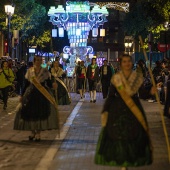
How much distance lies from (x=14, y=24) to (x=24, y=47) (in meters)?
25.4

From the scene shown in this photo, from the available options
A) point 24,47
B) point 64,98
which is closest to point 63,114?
point 64,98

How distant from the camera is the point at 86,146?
41.7 feet

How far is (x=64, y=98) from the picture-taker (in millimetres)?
21500

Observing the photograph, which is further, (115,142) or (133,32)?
(133,32)

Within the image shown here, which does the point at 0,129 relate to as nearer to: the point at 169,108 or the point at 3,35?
the point at 169,108

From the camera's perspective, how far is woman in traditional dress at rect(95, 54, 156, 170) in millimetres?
8391

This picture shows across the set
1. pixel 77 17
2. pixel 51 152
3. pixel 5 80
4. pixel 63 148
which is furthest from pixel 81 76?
pixel 51 152

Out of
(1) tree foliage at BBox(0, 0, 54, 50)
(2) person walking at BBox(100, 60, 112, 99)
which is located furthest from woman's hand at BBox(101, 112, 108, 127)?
(1) tree foliage at BBox(0, 0, 54, 50)

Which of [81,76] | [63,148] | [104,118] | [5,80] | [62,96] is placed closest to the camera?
[104,118]

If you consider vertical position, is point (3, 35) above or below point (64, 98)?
above

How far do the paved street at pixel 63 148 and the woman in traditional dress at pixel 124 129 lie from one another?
162 centimetres

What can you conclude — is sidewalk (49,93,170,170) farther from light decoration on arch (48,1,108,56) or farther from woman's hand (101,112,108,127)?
light decoration on arch (48,1,108,56)

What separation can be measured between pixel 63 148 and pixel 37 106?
126cm

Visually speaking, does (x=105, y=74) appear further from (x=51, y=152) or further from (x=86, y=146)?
(x=51, y=152)
